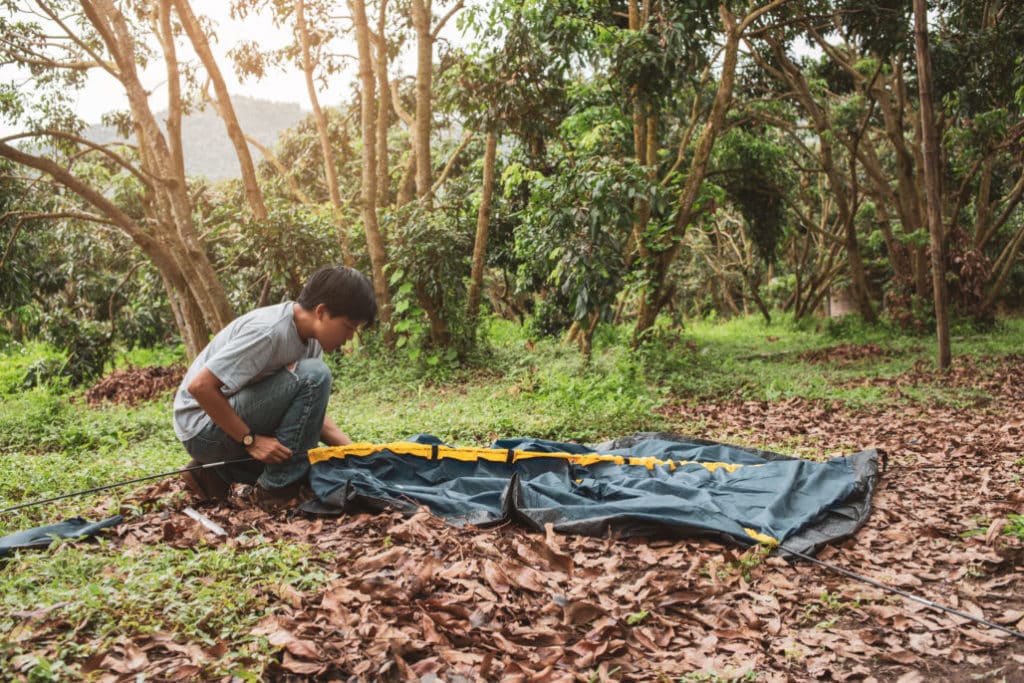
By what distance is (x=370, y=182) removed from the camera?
9461 mm

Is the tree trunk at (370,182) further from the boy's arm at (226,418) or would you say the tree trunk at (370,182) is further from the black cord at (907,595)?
the black cord at (907,595)

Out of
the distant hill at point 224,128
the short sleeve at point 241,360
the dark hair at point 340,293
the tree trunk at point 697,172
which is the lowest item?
the short sleeve at point 241,360

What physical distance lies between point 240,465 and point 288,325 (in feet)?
2.68

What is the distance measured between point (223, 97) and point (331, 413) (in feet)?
17.6

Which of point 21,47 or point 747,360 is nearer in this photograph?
point 21,47

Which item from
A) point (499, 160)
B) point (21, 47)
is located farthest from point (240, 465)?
point (21, 47)

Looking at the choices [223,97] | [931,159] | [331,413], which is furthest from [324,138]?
[931,159]

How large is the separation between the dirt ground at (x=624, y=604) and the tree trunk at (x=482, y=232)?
231 inches

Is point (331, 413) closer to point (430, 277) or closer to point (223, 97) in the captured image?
point (430, 277)

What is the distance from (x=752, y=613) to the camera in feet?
8.41

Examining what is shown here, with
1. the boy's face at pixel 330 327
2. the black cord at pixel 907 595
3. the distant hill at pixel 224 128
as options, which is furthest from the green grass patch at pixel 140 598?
the distant hill at pixel 224 128

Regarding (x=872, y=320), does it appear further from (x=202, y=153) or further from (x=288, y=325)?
(x=202, y=153)

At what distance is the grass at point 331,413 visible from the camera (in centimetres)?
221

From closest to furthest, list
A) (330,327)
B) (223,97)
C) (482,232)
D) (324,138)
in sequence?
1. (330,327)
2. (482,232)
3. (223,97)
4. (324,138)
